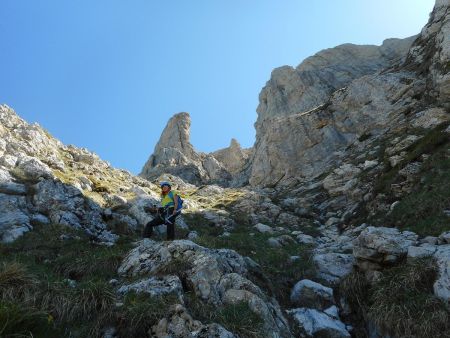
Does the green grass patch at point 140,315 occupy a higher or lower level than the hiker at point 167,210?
A: lower

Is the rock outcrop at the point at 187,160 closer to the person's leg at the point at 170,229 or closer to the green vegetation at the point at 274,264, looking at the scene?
the green vegetation at the point at 274,264

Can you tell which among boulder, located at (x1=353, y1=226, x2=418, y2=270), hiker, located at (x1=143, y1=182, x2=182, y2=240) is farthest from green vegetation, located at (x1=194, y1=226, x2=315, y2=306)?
boulder, located at (x1=353, y1=226, x2=418, y2=270)

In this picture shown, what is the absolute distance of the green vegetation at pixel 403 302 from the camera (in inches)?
321

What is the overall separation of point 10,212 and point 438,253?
16.0 m

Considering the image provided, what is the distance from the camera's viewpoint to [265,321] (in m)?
8.20

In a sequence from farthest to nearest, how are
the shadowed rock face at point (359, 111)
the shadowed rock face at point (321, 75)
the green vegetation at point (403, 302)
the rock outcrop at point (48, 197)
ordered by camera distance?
the shadowed rock face at point (321, 75), the shadowed rock face at point (359, 111), the rock outcrop at point (48, 197), the green vegetation at point (403, 302)

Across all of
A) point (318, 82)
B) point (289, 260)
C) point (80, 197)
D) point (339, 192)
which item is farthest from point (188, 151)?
point (289, 260)

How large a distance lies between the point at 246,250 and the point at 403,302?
7887mm

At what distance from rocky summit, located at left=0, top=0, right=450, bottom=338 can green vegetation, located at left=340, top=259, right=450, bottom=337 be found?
0.04 m

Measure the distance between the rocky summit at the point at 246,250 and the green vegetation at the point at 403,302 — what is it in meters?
0.04

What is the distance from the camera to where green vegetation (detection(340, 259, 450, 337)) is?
8.16m

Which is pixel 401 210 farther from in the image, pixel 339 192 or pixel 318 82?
pixel 318 82

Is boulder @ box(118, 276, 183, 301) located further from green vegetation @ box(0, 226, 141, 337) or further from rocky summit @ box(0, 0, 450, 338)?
green vegetation @ box(0, 226, 141, 337)

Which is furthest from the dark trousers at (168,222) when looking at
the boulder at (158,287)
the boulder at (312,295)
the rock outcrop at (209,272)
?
the boulder at (312,295)
